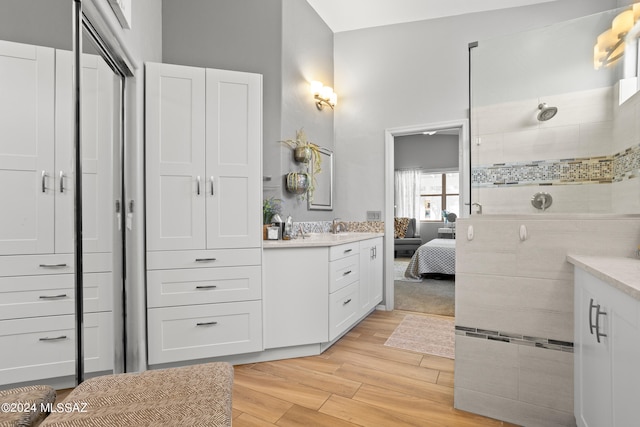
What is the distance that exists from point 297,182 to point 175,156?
3.76 feet

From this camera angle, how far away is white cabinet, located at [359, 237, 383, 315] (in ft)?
10.5

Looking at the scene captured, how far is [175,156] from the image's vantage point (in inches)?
87.8

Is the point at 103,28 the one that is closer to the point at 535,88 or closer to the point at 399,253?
the point at 535,88

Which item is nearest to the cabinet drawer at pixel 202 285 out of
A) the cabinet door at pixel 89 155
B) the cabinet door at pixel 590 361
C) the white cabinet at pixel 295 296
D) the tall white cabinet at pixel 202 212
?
the tall white cabinet at pixel 202 212

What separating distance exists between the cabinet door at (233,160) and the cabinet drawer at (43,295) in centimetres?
81

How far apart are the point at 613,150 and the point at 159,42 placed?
3222 mm

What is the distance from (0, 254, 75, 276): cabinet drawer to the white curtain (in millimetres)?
7914

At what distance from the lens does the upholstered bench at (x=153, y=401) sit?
0.67 metres

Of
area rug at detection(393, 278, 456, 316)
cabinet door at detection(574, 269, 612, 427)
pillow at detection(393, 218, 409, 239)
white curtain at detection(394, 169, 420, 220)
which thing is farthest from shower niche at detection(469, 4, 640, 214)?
white curtain at detection(394, 169, 420, 220)

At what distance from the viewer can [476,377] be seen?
1785 mm

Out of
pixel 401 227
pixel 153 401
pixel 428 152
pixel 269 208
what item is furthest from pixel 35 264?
pixel 428 152

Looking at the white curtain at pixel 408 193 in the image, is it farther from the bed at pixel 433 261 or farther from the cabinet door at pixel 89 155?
the cabinet door at pixel 89 155

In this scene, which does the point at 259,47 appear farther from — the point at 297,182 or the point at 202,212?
the point at 202,212

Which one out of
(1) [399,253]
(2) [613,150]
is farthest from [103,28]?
(1) [399,253]
